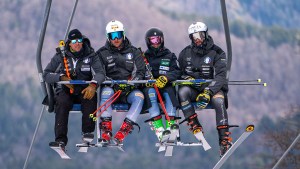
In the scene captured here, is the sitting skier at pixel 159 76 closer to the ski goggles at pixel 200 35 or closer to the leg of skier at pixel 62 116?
the ski goggles at pixel 200 35

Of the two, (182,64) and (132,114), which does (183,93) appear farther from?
(132,114)

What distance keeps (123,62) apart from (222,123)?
5.98 ft

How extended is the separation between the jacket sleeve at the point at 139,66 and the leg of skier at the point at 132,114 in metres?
0.25

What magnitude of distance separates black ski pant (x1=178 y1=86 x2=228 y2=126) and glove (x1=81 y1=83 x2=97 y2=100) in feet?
4.43

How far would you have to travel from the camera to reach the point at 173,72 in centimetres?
1378

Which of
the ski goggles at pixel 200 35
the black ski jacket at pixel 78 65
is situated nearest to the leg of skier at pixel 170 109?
the ski goggles at pixel 200 35

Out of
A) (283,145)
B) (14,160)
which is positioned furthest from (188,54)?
(14,160)

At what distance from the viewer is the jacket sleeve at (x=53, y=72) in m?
13.5

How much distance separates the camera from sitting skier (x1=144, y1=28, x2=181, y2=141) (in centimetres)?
1360

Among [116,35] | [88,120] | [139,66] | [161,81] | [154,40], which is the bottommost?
[88,120]

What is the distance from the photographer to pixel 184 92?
13648 mm

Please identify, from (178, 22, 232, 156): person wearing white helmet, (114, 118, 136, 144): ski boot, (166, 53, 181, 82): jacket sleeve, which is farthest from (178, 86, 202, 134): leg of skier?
(114, 118, 136, 144): ski boot

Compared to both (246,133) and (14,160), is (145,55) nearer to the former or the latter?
(246,133)

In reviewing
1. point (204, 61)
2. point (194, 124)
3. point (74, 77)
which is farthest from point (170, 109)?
point (74, 77)
